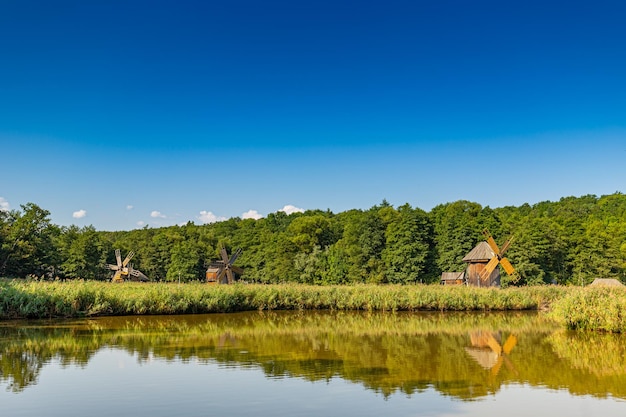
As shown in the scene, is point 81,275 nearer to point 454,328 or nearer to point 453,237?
point 453,237

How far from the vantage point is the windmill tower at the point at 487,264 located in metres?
42.5

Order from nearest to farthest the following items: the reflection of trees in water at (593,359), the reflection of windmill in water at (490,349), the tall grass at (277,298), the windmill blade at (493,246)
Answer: the reflection of trees in water at (593,359) < the reflection of windmill in water at (490,349) < the tall grass at (277,298) < the windmill blade at (493,246)

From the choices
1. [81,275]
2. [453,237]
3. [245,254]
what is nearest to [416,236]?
[453,237]

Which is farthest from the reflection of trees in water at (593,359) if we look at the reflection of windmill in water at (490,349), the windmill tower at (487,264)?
the windmill tower at (487,264)

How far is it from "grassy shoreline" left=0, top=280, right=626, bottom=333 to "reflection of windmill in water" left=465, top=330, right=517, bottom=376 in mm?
3987

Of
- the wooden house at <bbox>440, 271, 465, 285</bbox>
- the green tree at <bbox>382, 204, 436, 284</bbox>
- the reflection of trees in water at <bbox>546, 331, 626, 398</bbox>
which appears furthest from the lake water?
the green tree at <bbox>382, 204, 436, 284</bbox>

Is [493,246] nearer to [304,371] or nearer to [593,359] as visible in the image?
[593,359]

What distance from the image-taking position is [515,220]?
59625 millimetres

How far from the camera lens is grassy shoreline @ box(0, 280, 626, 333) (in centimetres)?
2102

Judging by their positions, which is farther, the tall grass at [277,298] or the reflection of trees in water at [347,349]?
the tall grass at [277,298]

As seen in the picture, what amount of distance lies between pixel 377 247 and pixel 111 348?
45510 mm

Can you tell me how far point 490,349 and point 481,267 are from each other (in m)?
28.7

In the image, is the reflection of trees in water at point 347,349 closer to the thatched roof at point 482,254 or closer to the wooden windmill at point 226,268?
the thatched roof at point 482,254

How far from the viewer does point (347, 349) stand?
52.5 ft
